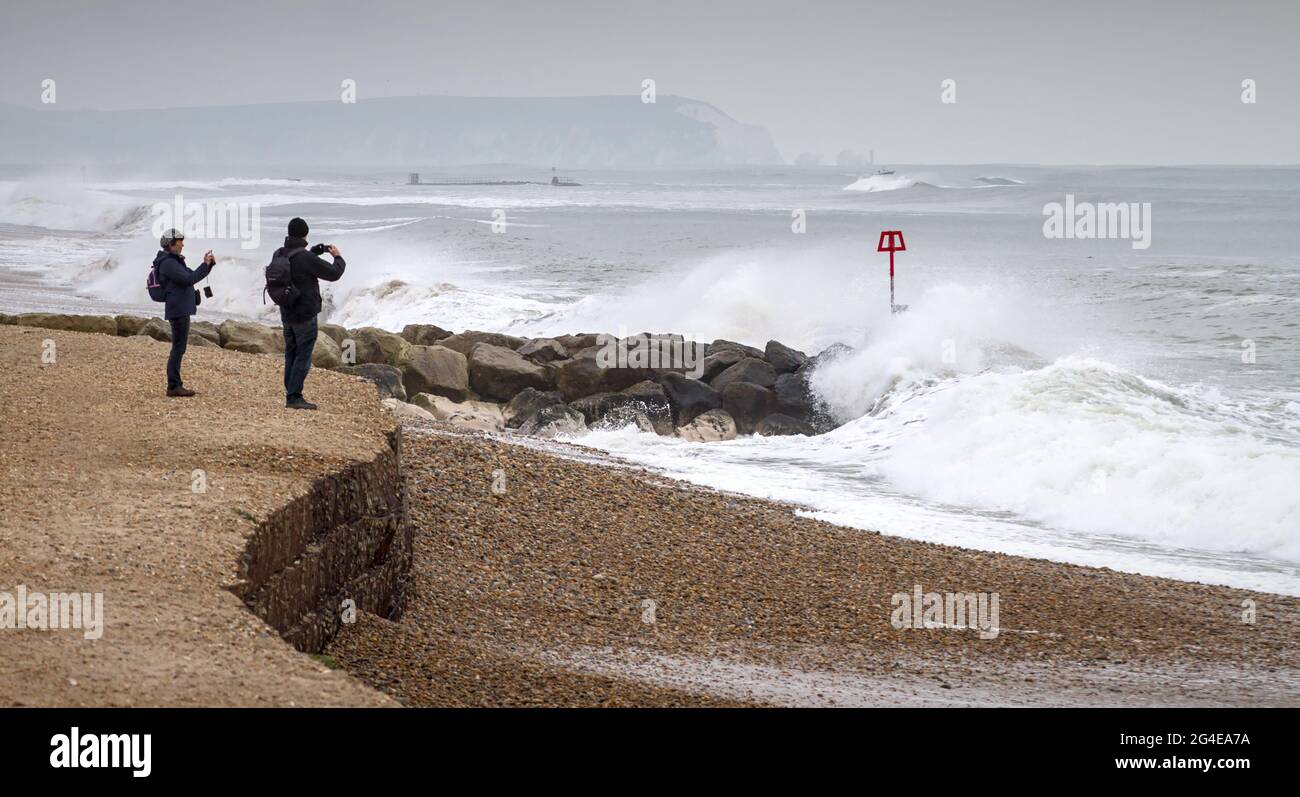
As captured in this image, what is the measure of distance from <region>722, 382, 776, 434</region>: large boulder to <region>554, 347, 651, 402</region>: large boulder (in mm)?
1476

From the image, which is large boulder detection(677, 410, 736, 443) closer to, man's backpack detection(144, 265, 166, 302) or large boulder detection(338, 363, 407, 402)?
large boulder detection(338, 363, 407, 402)

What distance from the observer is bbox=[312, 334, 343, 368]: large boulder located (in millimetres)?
17266

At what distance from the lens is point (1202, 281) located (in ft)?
113

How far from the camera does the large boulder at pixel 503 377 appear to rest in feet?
63.8

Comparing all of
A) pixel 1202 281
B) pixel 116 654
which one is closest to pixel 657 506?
pixel 116 654

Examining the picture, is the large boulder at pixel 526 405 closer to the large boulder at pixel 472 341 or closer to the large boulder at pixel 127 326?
the large boulder at pixel 472 341

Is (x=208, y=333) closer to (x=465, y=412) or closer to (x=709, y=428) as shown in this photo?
(x=465, y=412)

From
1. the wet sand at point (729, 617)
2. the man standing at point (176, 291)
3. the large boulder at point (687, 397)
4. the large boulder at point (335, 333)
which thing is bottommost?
the wet sand at point (729, 617)

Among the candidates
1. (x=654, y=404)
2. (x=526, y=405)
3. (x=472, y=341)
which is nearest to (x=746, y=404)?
(x=654, y=404)

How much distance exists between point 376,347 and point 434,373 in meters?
1.02

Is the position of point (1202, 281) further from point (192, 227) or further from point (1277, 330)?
point (192, 227)

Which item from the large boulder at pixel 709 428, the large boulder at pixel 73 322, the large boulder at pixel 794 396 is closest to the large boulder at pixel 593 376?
the large boulder at pixel 709 428

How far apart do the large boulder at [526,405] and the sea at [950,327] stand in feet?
3.73

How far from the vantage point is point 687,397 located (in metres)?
18.6
